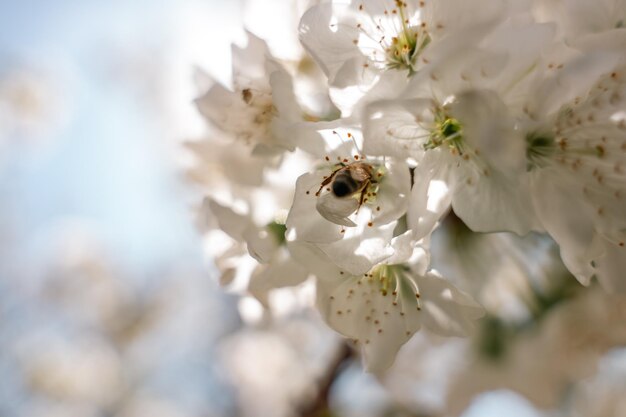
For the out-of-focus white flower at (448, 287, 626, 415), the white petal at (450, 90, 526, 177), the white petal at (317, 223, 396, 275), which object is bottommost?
the out-of-focus white flower at (448, 287, 626, 415)

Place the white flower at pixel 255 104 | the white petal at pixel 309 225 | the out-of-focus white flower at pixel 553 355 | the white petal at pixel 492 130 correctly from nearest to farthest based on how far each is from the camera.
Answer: the white petal at pixel 492 130 < the white petal at pixel 309 225 < the white flower at pixel 255 104 < the out-of-focus white flower at pixel 553 355

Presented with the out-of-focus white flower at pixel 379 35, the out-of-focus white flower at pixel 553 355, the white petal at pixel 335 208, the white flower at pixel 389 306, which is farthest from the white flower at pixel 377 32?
the out-of-focus white flower at pixel 553 355

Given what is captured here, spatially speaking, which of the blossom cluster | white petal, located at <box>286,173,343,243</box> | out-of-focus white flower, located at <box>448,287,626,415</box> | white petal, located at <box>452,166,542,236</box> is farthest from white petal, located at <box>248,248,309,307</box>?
out-of-focus white flower, located at <box>448,287,626,415</box>

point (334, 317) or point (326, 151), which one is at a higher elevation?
point (326, 151)

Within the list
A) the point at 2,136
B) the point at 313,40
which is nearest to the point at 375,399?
the point at 313,40

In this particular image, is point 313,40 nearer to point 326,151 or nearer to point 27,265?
point 326,151

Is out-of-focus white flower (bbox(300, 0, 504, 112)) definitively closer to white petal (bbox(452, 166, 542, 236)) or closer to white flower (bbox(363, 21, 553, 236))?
white flower (bbox(363, 21, 553, 236))

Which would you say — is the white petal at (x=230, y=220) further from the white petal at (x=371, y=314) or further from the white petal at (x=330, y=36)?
the white petal at (x=330, y=36)
